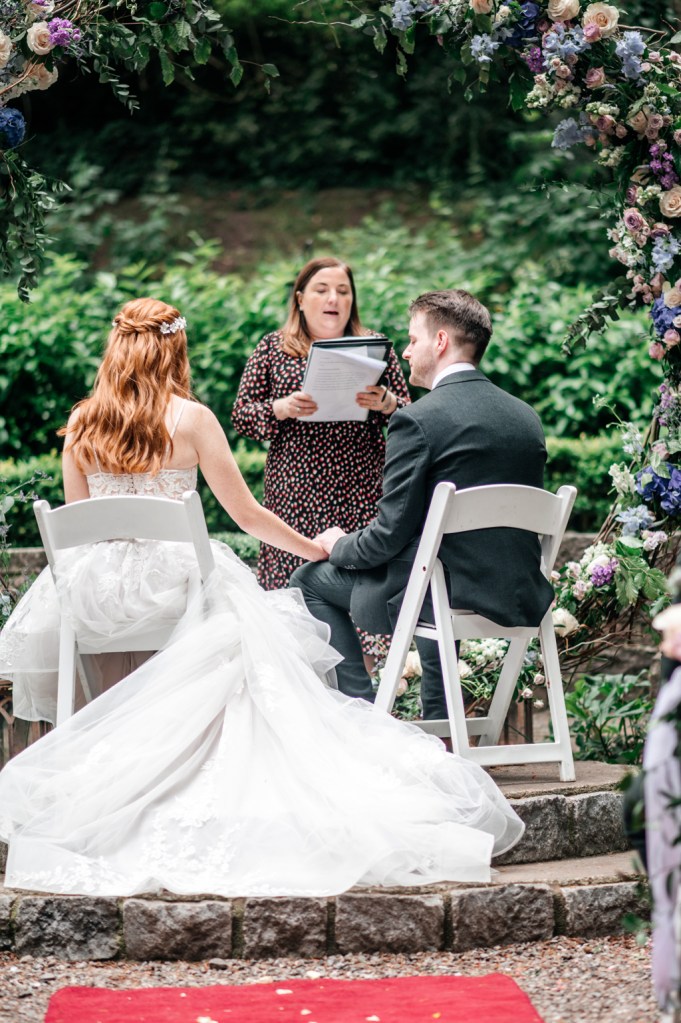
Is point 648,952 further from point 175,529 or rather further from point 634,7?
point 634,7

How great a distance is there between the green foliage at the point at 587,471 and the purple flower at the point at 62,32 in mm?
3545

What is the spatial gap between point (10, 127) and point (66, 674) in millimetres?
1718

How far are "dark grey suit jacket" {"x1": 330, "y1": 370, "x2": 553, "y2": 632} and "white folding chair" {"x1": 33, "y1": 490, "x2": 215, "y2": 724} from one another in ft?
1.82

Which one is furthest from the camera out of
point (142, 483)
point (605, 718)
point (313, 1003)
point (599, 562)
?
point (605, 718)

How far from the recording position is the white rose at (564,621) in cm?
446

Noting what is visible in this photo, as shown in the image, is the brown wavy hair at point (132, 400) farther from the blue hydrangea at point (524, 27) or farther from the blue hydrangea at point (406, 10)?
the blue hydrangea at point (524, 27)

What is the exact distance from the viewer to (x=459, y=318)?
3.80m

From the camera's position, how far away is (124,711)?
3516mm

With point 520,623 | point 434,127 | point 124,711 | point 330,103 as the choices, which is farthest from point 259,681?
point 330,103

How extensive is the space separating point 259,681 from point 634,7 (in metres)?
3.43

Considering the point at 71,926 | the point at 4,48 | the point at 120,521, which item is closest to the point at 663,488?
the point at 120,521

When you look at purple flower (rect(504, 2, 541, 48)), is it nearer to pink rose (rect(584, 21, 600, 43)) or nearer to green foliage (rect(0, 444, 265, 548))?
pink rose (rect(584, 21, 600, 43))

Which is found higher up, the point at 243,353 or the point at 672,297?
the point at 672,297

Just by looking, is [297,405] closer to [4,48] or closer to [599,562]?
[599,562]
